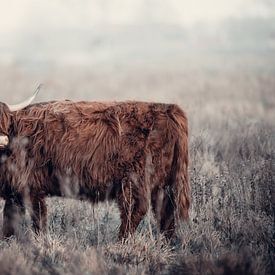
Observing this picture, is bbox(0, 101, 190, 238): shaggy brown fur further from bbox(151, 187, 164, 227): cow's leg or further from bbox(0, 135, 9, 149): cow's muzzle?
bbox(0, 135, 9, 149): cow's muzzle

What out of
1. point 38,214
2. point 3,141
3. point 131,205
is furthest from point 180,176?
point 3,141

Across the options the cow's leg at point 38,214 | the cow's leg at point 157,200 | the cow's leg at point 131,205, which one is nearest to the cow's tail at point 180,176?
the cow's leg at point 157,200

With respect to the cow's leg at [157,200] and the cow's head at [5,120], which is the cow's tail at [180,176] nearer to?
the cow's leg at [157,200]

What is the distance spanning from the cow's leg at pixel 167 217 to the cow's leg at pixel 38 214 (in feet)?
3.73

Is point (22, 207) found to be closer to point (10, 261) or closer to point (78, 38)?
point (10, 261)

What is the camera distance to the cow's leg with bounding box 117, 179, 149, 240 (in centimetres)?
638

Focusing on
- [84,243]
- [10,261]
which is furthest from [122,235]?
[10,261]

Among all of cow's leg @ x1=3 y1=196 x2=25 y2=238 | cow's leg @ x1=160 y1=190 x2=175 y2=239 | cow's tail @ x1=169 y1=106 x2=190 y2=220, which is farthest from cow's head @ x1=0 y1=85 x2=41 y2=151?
cow's leg @ x1=160 y1=190 x2=175 y2=239

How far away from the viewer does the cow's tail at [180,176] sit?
6.43 metres

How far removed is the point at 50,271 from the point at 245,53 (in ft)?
161

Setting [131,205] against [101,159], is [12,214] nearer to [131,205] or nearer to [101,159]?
[101,159]

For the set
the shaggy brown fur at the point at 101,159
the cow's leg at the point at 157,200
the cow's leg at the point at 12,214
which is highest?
the shaggy brown fur at the point at 101,159

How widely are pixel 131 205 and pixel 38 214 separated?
0.93m

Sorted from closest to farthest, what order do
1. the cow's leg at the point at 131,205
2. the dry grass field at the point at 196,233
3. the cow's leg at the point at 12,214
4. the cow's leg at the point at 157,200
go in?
the dry grass field at the point at 196,233, the cow's leg at the point at 131,205, the cow's leg at the point at 157,200, the cow's leg at the point at 12,214
